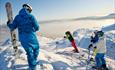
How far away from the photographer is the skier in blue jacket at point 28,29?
9.09 metres

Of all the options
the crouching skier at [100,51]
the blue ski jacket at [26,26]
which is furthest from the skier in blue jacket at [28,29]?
the crouching skier at [100,51]

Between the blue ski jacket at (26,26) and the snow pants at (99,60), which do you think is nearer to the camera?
the blue ski jacket at (26,26)

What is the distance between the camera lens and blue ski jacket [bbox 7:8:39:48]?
357 inches

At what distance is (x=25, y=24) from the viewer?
9109 mm

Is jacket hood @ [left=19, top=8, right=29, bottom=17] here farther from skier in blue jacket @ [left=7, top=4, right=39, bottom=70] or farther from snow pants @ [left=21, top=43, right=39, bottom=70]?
snow pants @ [left=21, top=43, right=39, bottom=70]

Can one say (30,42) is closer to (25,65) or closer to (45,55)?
(25,65)

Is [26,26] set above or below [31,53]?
above

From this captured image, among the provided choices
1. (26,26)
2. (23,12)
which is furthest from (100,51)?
(23,12)

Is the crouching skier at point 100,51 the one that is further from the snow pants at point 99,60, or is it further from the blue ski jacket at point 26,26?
the blue ski jacket at point 26,26

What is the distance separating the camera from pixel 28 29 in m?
9.14

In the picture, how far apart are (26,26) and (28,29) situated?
132mm

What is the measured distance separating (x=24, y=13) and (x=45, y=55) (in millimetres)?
3036

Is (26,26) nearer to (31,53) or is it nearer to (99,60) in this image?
(31,53)

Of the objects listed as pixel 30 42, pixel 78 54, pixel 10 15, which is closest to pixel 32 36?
pixel 30 42
